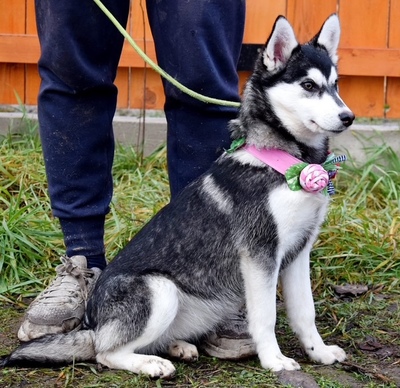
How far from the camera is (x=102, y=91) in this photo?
3.16 metres

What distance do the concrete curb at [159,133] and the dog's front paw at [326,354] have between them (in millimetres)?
2282

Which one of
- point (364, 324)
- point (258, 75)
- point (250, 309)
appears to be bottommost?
point (364, 324)

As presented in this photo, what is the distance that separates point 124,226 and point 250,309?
1.41m

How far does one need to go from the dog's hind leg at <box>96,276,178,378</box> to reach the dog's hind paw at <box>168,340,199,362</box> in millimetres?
127

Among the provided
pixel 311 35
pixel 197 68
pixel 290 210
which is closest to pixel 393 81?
pixel 311 35

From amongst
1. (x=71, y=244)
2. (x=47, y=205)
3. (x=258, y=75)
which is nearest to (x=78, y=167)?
(x=71, y=244)

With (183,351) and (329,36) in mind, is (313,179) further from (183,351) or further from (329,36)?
(183,351)

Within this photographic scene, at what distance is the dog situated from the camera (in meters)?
2.68

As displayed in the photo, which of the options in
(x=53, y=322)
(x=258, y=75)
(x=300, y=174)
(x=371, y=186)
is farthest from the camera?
(x=371, y=186)

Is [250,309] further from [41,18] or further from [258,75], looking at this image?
[41,18]

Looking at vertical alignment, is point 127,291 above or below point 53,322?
above

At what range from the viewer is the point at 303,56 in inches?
108

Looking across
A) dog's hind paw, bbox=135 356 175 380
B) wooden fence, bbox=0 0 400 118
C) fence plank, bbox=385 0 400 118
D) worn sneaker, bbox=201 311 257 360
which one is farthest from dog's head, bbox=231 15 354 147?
fence plank, bbox=385 0 400 118

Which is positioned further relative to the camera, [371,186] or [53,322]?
[371,186]
